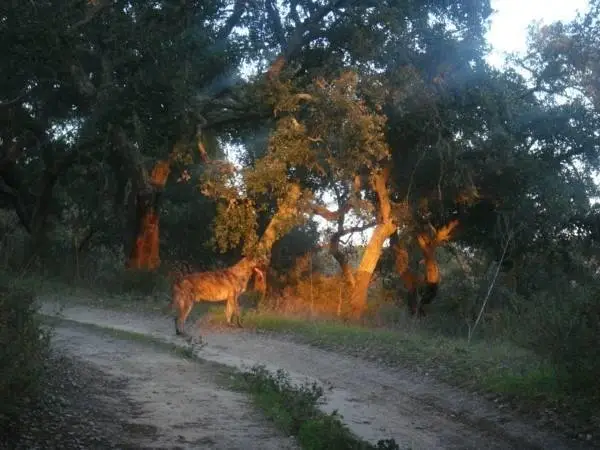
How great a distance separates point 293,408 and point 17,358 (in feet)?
11.1

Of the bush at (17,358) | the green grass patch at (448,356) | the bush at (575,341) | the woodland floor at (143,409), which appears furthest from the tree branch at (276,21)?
the bush at (17,358)

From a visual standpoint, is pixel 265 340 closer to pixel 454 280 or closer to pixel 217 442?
pixel 217 442

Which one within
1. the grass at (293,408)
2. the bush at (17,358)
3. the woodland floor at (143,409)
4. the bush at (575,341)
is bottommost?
the woodland floor at (143,409)

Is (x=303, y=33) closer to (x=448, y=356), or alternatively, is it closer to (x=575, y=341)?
(x=448, y=356)

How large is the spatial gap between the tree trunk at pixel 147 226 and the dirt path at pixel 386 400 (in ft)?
28.4

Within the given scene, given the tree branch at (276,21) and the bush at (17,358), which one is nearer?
the bush at (17,358)

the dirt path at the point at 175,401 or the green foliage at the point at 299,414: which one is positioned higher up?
the green foliage at the point at 299,414

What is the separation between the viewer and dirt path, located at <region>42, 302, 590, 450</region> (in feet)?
29.8

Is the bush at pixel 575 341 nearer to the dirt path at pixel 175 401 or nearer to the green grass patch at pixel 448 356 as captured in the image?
the green grass patch at pixel 448 356

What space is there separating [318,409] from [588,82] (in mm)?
16567

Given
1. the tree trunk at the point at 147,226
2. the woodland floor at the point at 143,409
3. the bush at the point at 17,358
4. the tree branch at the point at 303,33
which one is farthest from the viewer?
the tree trunk at the point at 147,226

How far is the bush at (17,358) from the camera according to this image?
6.62m

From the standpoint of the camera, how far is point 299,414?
866 cm

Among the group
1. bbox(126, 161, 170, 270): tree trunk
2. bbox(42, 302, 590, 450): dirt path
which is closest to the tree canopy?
bbox(126, 161, 170, 270): tree trunk
